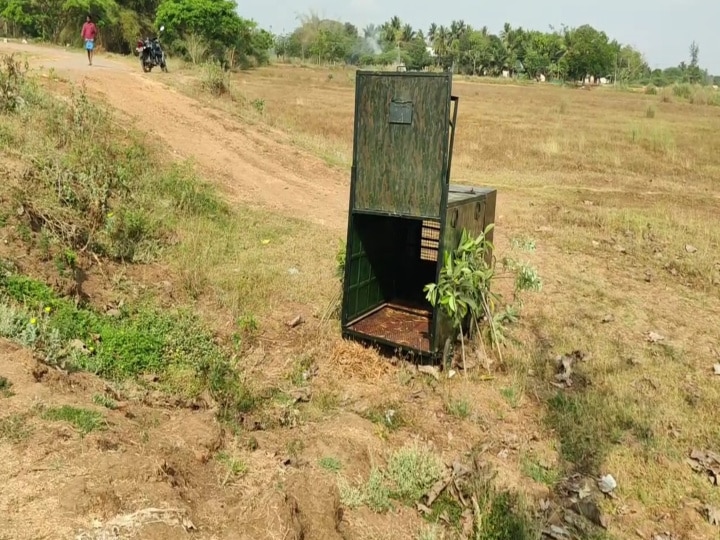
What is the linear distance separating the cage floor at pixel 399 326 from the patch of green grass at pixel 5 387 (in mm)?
3189

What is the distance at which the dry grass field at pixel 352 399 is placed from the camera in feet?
12.0

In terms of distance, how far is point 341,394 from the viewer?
5.70 meters

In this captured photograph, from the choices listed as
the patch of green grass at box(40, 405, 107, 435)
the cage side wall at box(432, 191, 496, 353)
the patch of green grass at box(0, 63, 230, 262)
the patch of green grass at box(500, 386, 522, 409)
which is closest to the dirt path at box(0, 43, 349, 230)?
the patch of green grass at box(0, 63, 230, 262)

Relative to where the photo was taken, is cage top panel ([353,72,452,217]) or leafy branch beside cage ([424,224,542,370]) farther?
leafy branch beside cage ([424,224,542,370])

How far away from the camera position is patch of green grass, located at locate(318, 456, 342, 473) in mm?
4375

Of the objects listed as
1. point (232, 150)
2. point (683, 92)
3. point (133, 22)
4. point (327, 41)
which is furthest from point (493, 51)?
point (232, 150)

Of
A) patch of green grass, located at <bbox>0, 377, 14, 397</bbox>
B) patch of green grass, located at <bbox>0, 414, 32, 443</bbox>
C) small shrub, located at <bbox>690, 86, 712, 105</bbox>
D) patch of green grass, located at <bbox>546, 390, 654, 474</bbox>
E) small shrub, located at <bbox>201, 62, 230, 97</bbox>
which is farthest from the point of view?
small shrub, located at <bbox>690, 86, 712, 105</bbox>

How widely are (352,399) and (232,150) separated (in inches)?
345

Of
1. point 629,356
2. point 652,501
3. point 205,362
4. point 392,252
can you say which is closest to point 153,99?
point 392,252

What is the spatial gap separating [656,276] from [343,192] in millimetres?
5963

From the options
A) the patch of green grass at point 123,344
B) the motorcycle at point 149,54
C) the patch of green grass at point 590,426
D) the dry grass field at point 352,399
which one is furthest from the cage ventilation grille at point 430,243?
the motorcycle at point 149,54

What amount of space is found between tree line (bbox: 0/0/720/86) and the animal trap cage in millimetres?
19709

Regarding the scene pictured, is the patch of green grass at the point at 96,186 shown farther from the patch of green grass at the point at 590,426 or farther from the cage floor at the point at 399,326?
the patch of green grass at the point at 590,426

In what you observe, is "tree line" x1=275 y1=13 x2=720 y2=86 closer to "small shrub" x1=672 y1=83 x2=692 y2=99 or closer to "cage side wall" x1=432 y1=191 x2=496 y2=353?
"small shrub" x1=672 y1=83 x2=692 y2=99
